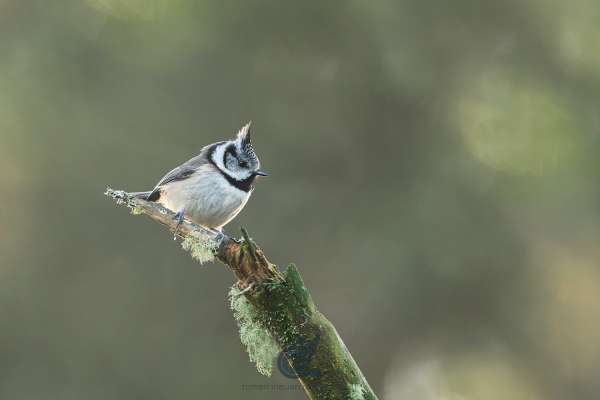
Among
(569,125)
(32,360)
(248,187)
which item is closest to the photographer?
(248,187)

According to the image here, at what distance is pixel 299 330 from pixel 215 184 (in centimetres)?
205

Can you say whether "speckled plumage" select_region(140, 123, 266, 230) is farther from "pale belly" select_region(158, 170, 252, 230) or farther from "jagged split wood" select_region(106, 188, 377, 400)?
"jagged split wood" select_region(106, 188, 377, 400)

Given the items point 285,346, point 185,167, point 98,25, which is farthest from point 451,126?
point 285,346

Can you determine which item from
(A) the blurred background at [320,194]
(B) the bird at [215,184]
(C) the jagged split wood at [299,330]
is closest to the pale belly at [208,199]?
(B) the bird at [215,184]

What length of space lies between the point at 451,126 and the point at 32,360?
5899 mm

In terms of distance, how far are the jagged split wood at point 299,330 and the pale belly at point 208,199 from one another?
169 centimetres

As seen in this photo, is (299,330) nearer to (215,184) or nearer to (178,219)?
(178,219)

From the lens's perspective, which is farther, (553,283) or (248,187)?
(553,283)

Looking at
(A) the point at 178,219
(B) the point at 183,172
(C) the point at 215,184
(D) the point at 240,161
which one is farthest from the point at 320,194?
(A) the point at 178,219

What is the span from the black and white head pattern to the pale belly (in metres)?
0.09

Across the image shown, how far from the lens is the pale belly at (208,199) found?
5809 mm

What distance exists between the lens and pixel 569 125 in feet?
33.2

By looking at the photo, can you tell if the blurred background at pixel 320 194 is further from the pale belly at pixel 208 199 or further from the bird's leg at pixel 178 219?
the bird's leg at pixel 178 219

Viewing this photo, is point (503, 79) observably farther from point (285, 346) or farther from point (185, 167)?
point (285, 346)
